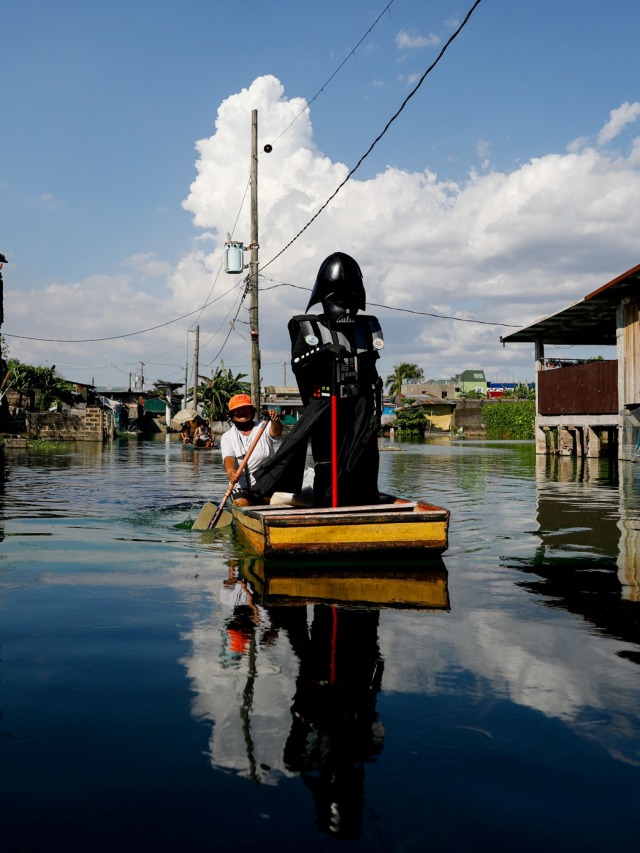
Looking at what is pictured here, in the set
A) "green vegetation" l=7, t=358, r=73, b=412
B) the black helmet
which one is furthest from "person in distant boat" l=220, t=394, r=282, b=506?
"green vegetation" l=7, t=358, r=73, b=412

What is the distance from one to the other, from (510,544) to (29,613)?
4704 millimetres

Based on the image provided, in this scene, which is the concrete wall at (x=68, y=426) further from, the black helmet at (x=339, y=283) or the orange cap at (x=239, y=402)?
the black helmet at (x=339, y=283)

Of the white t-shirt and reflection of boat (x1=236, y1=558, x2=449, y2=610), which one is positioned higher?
the white t-shirt

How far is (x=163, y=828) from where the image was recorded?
213 centimetres

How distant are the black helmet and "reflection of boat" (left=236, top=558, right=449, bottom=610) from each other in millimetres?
2331

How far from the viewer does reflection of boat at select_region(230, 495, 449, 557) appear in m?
5.90

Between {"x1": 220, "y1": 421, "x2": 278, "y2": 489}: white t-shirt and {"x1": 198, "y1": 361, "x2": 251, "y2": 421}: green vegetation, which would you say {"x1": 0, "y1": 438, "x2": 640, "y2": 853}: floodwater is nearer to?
{"x1": 220, "y1": 421, "x2": 278, "y2": 489}: white t-shirt

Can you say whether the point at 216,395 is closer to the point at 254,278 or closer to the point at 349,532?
the point at 254,278

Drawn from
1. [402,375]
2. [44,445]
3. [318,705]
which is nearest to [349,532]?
[318,705]

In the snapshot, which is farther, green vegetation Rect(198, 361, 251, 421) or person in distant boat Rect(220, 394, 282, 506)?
green vegetation Rect(198, 361, 251, 421)

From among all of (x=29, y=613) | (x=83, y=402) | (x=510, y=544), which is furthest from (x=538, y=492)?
(x=83, y=402)

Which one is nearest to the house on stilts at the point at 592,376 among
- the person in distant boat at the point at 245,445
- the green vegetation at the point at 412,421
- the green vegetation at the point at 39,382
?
the person in distant boat at the point at 245,445

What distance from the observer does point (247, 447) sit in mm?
8172

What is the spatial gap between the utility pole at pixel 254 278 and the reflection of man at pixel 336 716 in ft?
60.3
